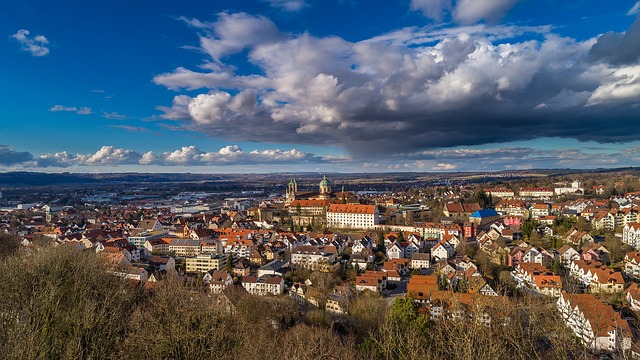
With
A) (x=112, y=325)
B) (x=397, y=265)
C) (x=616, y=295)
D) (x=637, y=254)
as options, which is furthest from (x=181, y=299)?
(x=637, y=254)

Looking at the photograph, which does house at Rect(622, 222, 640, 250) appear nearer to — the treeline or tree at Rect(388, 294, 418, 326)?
tree at Rect(388, 294, 418, 326)

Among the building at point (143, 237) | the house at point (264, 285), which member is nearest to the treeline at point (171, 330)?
the house at point (264, 285)

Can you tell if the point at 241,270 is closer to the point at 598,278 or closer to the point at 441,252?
the point at 441,252

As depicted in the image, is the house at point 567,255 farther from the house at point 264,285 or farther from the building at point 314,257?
the house at point 264,285

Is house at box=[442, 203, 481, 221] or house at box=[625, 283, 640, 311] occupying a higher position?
house at box=[442, 203, 481, 221]

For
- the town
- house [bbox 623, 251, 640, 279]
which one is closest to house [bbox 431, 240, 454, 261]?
the town

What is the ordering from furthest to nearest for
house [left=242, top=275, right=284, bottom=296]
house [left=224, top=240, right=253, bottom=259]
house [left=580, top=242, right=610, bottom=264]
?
1. house [left=224, top=240, right=253, bottom=259]
2. house [left=580, top=242, right=610, bottom=264]
3. house [left=242, top=275, right=284, bottom=296]
